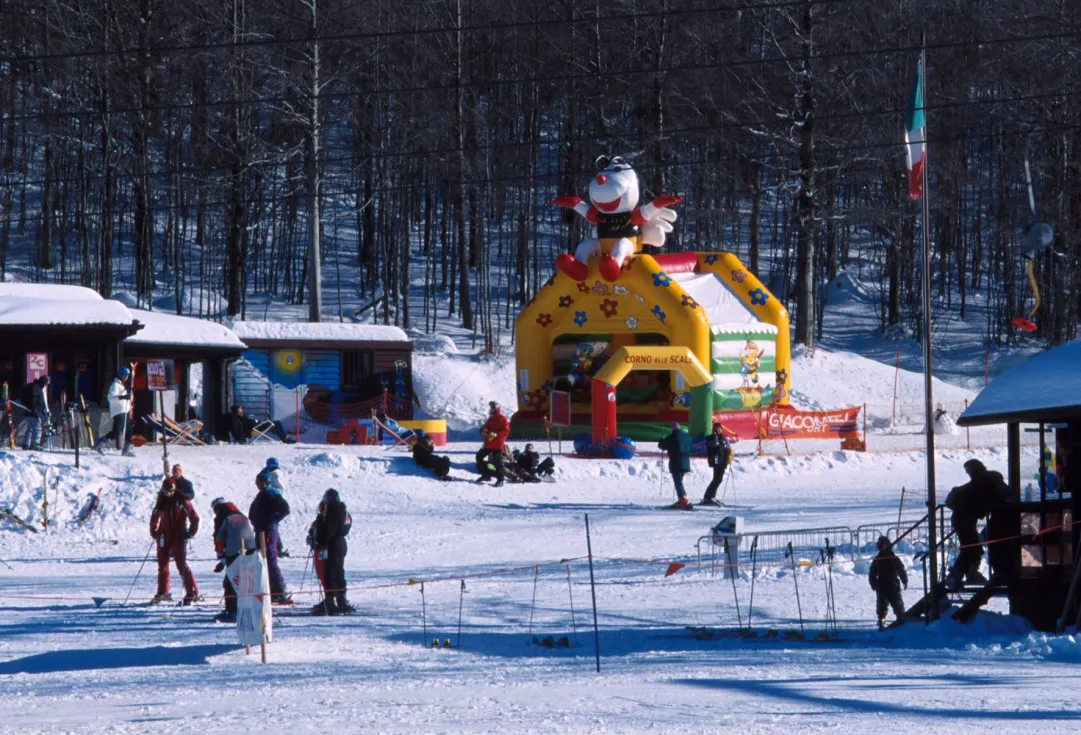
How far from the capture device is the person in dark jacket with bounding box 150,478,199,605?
1485 cm

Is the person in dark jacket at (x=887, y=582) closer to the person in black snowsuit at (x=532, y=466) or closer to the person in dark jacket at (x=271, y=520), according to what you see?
the person in dark jacket at (x=271, y=520)

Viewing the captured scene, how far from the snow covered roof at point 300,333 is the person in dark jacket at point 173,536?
1918 centimetres

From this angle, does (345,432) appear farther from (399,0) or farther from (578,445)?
(399,0)

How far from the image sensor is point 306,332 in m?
34.5

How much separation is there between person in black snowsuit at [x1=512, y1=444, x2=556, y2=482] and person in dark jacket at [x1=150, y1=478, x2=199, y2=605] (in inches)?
410

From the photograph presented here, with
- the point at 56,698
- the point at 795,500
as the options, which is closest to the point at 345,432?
the point at 795,500

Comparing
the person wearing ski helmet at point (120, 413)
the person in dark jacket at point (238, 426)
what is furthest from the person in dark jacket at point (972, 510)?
the person in dark jacket at point (238, 426)

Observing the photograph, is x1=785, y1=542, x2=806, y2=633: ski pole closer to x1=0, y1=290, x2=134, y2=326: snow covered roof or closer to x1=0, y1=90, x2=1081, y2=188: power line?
x1=0, y1=90, x2=1081, y2=188: power line

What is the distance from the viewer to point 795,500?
23.7 m

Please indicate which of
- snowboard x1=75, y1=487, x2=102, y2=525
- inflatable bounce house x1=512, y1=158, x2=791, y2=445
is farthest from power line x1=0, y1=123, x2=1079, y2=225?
snowboard x1=75, y1=487, x2=102, y2=525

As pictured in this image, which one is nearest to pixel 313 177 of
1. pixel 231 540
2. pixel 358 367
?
pixel 358 367

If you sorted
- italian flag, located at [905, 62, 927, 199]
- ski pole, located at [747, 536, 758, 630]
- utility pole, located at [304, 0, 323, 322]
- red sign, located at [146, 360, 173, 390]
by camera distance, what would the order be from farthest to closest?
utility pole, located at [304, 0, 323, 322]
red sign, located at [146, 360, 173, 390]
italian flag, located at [905, 62, 927, 199]
ski pole, located at [747, 536, 758, 630]

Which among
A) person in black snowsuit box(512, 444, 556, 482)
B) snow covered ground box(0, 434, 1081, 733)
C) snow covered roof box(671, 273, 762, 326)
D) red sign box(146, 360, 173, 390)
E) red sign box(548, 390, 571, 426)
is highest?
snow covered roof box(671, 273, 762, 326)

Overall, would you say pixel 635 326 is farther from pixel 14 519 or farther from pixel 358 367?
pixel 14 519
